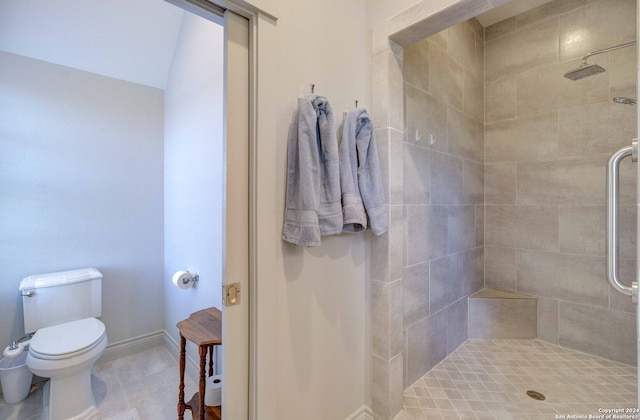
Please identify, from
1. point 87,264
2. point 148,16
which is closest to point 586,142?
point 148,16

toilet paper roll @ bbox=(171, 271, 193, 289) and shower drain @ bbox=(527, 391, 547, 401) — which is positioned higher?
toilet paper roll @ bbox=(171, 271, 193, 289)

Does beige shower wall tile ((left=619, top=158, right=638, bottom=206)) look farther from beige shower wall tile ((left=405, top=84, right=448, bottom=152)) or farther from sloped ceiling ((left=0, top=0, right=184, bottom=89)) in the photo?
sloped ceiling ((left=0, top=0, right=184, bottom=89))

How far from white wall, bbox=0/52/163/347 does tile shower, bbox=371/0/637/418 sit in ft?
6.78

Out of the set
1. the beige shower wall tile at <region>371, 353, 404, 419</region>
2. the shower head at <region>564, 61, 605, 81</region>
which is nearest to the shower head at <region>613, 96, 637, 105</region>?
the shower head at <region>564, 61, 605, 81</region>

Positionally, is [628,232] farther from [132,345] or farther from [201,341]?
[132,345]

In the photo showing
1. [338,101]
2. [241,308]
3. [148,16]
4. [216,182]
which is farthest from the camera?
[148,16]

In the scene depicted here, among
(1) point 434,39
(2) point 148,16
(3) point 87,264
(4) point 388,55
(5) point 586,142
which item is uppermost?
(2) point 148,16

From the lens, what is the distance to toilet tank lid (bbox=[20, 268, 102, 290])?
6.11ft

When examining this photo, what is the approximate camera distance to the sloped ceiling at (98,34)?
1.84 meters

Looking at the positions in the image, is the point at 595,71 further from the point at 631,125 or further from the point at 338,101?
the point at 338,101

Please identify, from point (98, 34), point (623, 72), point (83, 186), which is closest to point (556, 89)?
point (623, 72)

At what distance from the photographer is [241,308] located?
101 cm

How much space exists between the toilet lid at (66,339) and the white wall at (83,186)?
0.38 meters

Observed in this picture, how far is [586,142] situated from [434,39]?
52.5 inches
